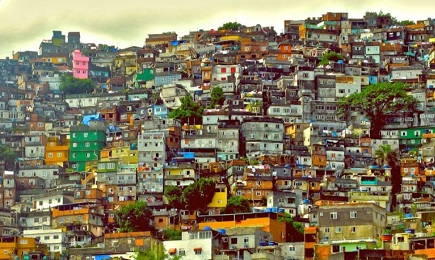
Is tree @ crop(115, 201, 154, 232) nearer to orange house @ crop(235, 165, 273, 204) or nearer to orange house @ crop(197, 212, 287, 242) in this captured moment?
orange house @ crop(197, 212, 287, 242)

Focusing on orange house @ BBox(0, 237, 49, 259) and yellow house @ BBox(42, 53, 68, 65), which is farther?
yellow house @ BBox(42, 53, 68, 65)

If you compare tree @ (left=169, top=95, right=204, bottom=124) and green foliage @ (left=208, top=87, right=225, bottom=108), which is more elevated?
green foliage @ (left=208, top=87, right=225, bottom=108)

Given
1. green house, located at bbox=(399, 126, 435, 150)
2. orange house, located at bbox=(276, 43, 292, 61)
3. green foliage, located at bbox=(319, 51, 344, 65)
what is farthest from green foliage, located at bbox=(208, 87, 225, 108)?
green house, located at bbox=(399, 126, 435, 150)

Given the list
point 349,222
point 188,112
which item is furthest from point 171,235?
point 188,112

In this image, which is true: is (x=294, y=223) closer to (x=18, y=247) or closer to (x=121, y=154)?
(x=18, y=247)

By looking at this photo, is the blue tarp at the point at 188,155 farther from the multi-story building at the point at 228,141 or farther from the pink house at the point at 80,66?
the pink house at the point at 80,66

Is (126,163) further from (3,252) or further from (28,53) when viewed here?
(28,53)

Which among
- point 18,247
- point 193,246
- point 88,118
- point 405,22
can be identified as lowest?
point 18,247
